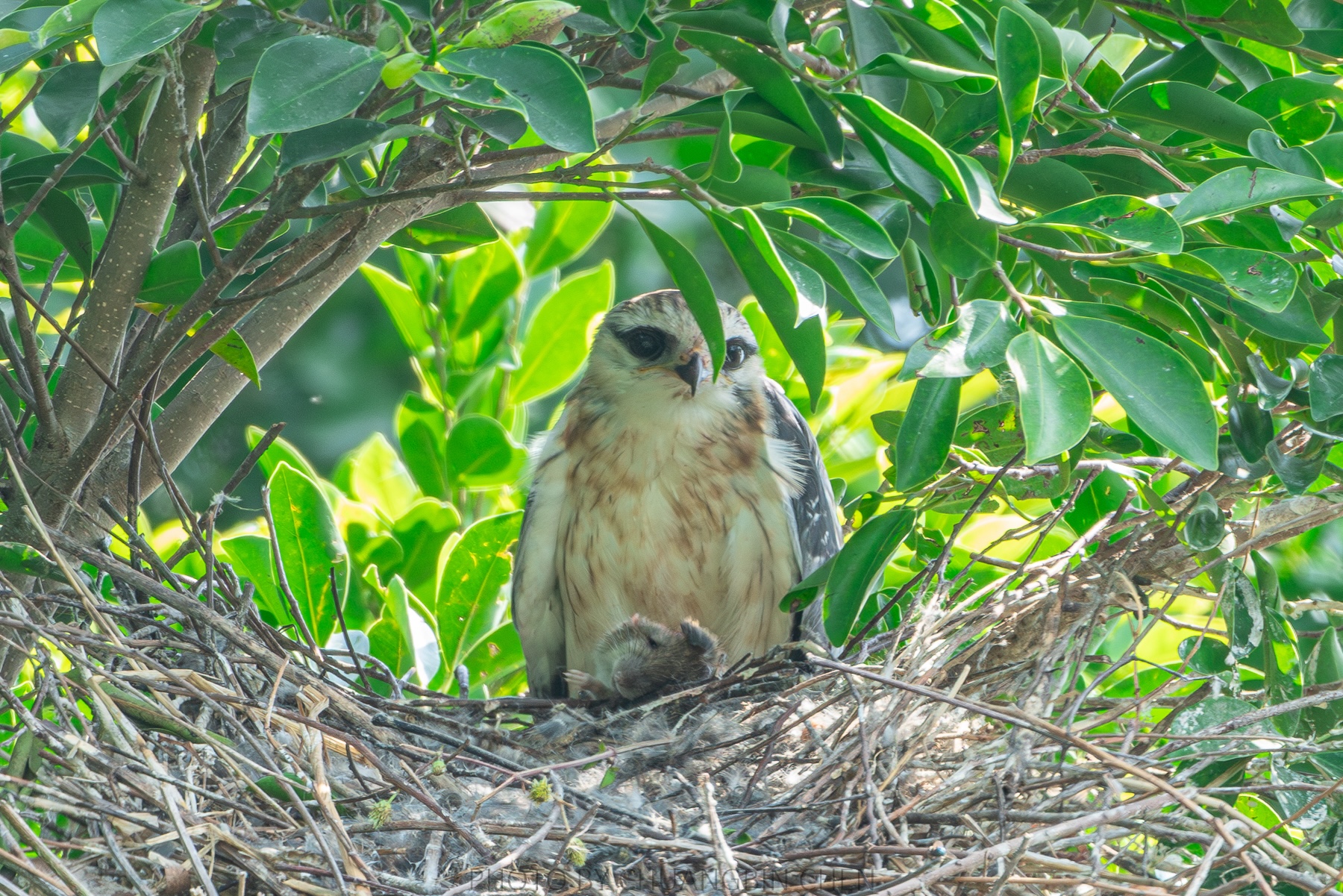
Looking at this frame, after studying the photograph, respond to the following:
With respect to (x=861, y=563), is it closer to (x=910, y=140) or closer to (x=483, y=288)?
(x=910, y=140)

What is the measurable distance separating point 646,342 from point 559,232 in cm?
62

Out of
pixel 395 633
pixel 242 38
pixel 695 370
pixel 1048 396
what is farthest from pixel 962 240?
pixel 395 633

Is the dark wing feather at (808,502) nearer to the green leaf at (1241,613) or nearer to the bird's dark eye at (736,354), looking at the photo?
the bird's dark eye at (736,354)

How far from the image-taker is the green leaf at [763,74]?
1732 millimetres

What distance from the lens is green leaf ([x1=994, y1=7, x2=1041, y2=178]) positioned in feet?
5.22

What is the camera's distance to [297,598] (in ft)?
9.96

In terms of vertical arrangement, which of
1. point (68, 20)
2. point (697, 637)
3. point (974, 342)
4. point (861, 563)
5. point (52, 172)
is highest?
point (68, 20)

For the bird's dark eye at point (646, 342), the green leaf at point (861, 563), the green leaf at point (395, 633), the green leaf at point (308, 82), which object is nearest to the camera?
the green leaf at point (308, 82)

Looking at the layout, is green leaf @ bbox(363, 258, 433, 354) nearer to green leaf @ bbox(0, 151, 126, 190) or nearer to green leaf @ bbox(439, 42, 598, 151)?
green leaf @ bbox(0, 151, 126, 190)

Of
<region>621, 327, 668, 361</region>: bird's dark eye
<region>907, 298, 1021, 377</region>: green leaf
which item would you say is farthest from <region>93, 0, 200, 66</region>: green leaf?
<region>621, 327, 668, 361</region>: bird's dark eye

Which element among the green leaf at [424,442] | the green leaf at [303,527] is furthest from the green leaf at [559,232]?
the green leaf at [303,527]

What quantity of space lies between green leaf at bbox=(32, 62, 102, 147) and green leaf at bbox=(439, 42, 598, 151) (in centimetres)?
63

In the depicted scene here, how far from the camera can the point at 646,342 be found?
127 inches

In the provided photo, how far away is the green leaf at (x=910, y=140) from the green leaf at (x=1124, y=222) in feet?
0.51
